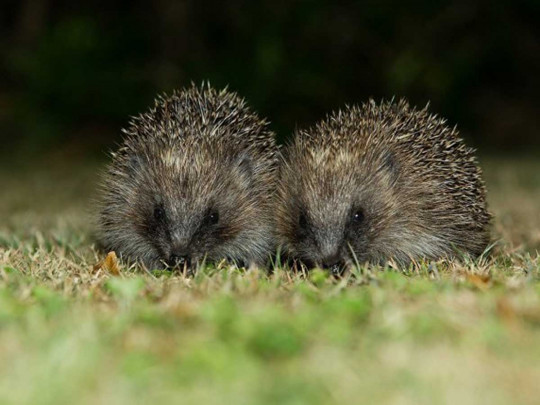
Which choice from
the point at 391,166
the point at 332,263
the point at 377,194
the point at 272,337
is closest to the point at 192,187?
the point at 332,263

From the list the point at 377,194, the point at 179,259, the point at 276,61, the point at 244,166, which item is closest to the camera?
the point at 179,259

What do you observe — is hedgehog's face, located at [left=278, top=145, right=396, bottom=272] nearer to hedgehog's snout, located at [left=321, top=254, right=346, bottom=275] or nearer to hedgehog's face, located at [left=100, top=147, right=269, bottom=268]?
hedgehog's snout, located at [left=321, top=254, right=346, bottom=275]

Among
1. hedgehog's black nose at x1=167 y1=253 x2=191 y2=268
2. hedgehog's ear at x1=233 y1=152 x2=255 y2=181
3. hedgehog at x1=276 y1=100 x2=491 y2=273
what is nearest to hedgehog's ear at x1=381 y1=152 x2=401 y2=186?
hedgehog at x1=276 y1=100 x2=491 y2=273

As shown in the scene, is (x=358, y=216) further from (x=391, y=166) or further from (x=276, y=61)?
(x=276, y=61)

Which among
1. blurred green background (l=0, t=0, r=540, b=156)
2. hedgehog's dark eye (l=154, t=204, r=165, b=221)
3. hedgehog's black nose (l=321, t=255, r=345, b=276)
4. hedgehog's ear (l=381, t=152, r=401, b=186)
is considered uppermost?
blurred green background (l=0, t=0, r=540, b=156)

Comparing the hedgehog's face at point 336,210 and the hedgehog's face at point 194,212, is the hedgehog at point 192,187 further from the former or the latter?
the hedgehog's face at point 336,210

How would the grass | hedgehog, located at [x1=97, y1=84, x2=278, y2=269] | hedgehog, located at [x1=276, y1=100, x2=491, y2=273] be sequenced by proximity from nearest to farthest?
the grass, hedgehog, located at [x1=276, y1=100, x2=491, y2=273], hedgehog, located at [x1=97, y1=84, x2=278, y2=269]

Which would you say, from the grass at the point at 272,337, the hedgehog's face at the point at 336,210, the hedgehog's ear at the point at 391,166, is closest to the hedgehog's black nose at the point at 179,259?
the grass at the point at 272,337

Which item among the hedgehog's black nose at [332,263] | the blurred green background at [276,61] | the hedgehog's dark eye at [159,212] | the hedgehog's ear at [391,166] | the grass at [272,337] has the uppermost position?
the blurred green background at [276,61]
